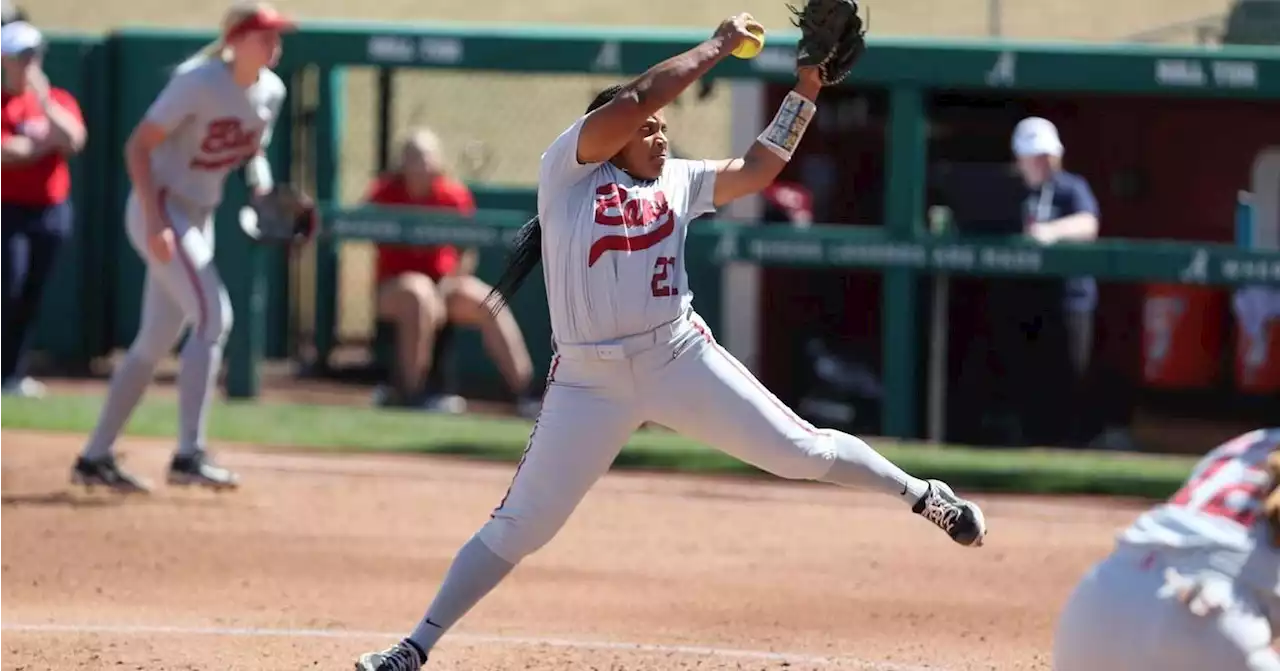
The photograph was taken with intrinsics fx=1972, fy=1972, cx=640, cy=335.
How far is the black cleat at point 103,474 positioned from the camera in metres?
8.42

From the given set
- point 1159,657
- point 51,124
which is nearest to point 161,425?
point 51,124

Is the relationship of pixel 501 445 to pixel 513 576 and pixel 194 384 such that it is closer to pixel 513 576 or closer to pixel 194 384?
pixel 194 384

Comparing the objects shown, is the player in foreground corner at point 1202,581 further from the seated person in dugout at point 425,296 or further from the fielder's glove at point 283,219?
the seated person in dugout at point 425,296

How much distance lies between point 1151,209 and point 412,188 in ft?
16.5

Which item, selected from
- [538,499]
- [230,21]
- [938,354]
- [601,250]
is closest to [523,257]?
[601,250]

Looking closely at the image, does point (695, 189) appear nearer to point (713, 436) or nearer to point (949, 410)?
point (713, 436)

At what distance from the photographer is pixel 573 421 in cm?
509

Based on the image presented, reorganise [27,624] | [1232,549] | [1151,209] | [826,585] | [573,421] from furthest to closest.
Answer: [1151,209], [826,585], [27,624], [573,421], [1232,549]

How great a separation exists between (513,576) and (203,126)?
93.6 inches

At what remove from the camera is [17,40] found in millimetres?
11141

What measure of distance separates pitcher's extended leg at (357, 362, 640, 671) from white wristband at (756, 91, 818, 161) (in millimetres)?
809

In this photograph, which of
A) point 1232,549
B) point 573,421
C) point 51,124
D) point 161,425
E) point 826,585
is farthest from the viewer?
point 51,124

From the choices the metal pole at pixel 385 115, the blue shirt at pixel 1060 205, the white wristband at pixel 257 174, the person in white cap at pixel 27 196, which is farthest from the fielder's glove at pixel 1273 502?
the metal pole at pixel 385 115

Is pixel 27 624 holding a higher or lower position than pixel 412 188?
lower
